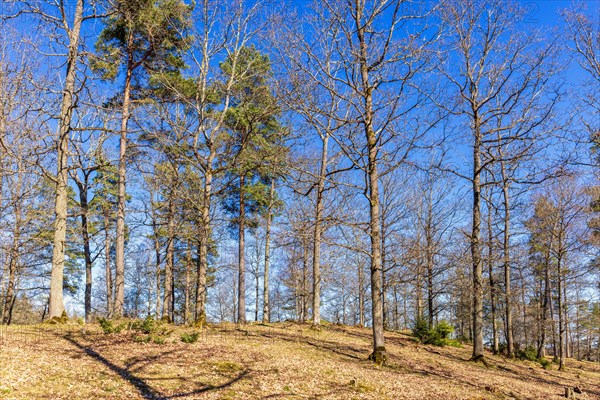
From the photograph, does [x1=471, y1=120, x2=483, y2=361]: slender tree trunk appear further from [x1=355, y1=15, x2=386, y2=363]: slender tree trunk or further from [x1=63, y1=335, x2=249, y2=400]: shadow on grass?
[x1=63, y1=335, x2=249, y2=400]: shadow on grass

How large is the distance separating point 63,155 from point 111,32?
23.4 feet

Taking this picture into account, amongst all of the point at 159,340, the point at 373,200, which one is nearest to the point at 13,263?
the point at 159,340

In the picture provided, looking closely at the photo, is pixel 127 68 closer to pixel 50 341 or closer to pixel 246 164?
pixel 246 164

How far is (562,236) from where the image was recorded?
20000 mm

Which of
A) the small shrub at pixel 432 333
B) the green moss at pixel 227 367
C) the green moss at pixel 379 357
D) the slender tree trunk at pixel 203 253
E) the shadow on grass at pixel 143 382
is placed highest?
the slender tree trunk at pixel 203 253

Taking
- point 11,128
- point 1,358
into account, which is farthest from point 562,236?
point 11,128

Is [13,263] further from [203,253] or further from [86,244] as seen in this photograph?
[203,253]

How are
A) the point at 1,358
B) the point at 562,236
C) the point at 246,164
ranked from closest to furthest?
the point at 1,358, the point at 246,164, the point at 562,236

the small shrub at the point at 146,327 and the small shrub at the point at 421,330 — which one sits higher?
the small shrub at the point at 146,327

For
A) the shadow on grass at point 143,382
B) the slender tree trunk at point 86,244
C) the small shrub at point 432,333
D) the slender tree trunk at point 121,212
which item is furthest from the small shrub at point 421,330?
the slender tree trunk at point 86,244

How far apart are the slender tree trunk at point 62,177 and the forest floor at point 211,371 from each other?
1.06 meters

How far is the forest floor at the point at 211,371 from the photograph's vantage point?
5.91 m

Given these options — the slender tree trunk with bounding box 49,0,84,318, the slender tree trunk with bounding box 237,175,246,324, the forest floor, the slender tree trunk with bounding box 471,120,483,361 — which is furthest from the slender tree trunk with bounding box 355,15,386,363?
the slender tree trunk with bounding box 237,175,246,324

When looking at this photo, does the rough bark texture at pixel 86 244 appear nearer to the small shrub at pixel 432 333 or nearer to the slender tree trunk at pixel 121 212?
the slender tree trunk at pixel 121 212
